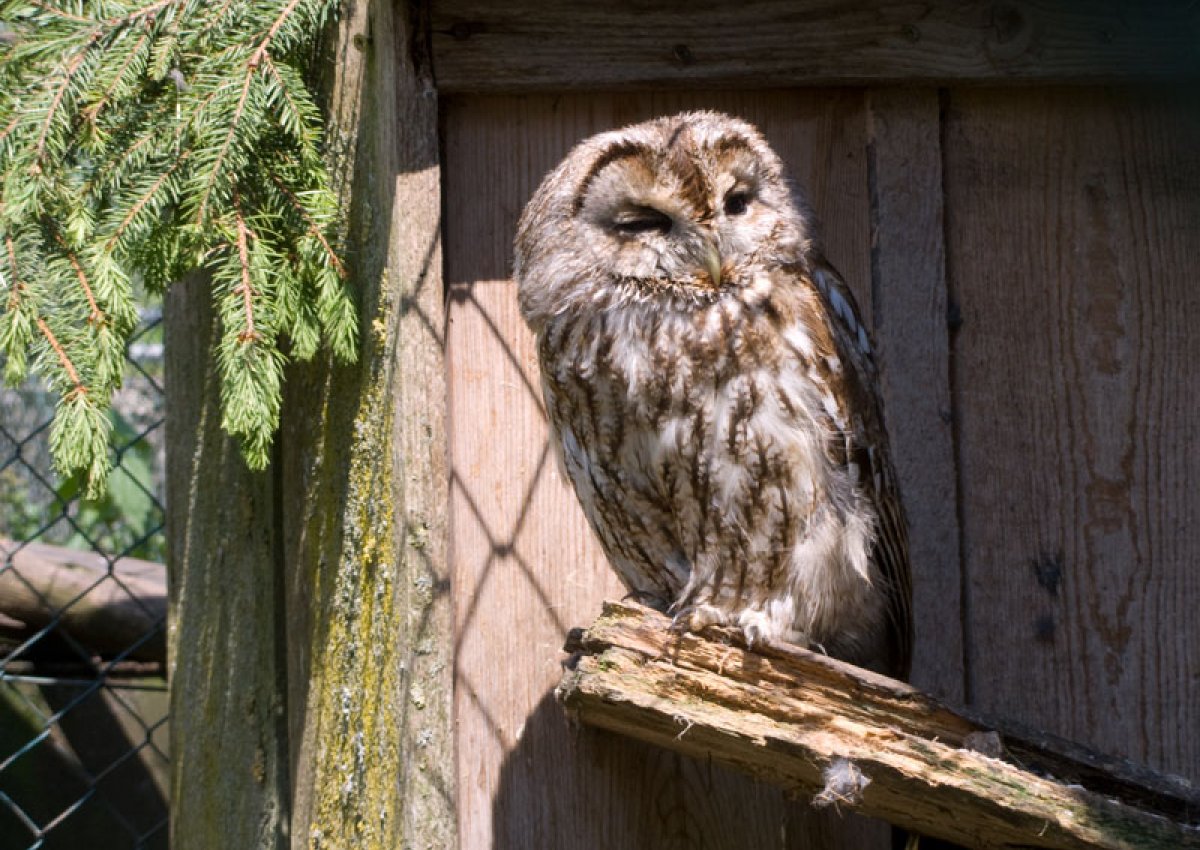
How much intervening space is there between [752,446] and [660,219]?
44 centimetres

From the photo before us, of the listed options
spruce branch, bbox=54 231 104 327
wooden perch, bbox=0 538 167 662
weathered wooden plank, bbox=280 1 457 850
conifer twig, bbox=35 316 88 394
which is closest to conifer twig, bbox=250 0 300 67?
weathered wooden plank, bbox=280 1 457 850

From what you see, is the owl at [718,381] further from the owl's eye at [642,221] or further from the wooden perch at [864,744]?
the wooden perch at [864,744]

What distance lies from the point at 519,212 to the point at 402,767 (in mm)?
1039

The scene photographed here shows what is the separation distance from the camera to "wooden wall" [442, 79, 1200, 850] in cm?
239

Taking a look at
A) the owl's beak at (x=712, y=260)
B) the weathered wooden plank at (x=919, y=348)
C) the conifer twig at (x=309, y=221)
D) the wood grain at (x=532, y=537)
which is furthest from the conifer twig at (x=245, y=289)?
the weathered wooden plank at (x=919, y=348)

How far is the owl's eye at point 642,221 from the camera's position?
2291 mm

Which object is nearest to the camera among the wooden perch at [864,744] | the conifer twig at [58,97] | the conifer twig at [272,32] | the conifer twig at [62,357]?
the wooden perch at [864,744]

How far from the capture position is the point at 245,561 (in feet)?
8.52

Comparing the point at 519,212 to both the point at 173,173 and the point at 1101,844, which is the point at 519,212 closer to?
the point at 173,173

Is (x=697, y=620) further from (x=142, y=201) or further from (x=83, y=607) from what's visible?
(x=83, y=607)

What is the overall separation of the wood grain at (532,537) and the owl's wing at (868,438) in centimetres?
24

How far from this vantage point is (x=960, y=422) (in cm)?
245

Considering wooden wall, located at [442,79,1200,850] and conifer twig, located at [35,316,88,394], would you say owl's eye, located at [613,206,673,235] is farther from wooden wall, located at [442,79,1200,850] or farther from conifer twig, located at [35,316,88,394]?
conifer twig, located at [35,316,88,394]

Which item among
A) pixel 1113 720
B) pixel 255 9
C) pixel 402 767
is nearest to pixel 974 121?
pixel 1113 720
